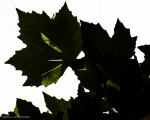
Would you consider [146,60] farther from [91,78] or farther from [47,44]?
[47,44]

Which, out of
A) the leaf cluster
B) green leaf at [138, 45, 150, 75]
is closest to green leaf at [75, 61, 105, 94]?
the leaf cluster

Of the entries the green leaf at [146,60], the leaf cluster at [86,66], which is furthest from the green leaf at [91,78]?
the green leaf at [146,60]

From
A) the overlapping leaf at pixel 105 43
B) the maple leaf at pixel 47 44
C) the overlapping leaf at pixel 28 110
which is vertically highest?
the maple leaf at pixel 47 44

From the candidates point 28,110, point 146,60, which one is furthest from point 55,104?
point 146,60

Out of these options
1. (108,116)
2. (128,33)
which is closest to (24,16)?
(128,33)

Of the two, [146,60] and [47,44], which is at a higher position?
[47,44]

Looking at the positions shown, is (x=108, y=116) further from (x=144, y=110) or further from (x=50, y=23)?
(x=50, y=23)

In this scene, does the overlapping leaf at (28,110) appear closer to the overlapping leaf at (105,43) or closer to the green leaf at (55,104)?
the green leaf at (55,104)

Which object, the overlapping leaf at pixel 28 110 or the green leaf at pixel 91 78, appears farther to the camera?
the overlapping leaf at pixel 28 110
